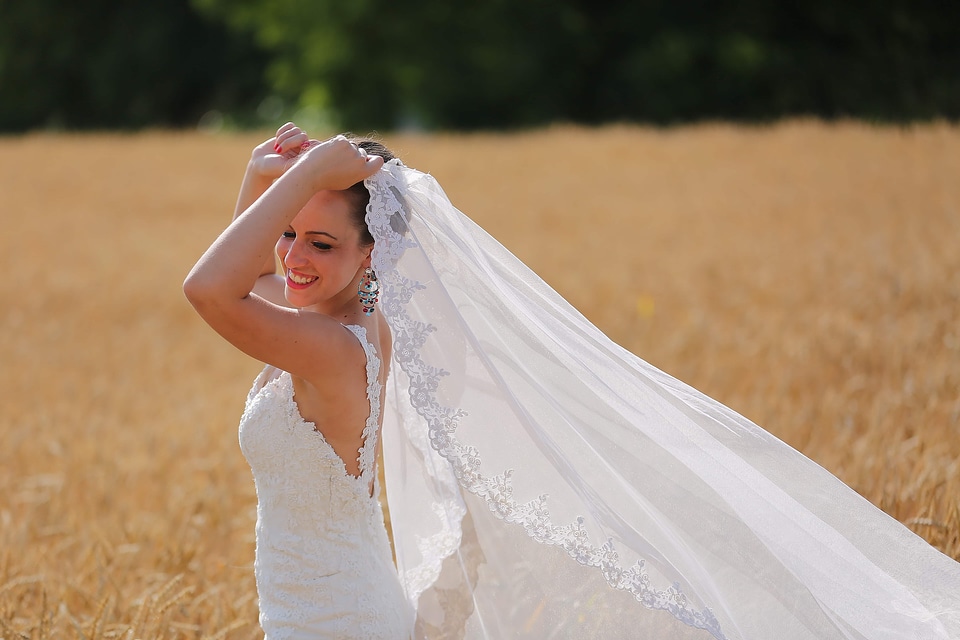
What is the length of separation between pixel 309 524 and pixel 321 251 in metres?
0.59

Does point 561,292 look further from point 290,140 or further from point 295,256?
point 295,256

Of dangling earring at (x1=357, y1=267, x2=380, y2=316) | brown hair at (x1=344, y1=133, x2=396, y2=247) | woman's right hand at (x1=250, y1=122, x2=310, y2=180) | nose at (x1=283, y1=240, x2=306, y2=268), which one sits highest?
woman's right hand at (x1=250, y1=122, x2=310, y2=180)

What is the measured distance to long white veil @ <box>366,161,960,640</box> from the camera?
217 centimetres

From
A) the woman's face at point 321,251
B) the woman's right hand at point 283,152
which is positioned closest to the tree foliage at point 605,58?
the woman's right hand at point 283,152

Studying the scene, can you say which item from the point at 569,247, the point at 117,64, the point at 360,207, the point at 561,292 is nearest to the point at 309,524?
the point at 360,207

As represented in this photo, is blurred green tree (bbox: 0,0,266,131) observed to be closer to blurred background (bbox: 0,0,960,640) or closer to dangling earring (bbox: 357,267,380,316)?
blurred background (bbox: 0,0,960,640)

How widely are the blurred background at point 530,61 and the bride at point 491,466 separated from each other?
17.9m

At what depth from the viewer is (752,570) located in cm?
227

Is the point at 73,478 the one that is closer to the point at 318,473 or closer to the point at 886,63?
the point at 318,473

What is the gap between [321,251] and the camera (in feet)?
7.05

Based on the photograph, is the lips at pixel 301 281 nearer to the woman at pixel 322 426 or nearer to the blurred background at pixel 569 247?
the woman at pixel 322 426

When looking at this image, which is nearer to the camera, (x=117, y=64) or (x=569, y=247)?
(x=569, y=247)

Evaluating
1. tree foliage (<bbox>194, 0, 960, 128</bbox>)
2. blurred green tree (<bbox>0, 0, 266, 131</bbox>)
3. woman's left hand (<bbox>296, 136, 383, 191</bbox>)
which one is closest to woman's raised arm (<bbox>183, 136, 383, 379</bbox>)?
woman's left hand (<bbox>296, 136, 383, 191</bbox>)

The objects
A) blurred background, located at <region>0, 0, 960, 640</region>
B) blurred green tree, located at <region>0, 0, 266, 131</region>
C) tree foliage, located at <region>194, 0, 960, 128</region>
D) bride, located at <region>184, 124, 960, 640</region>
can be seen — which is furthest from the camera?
blurred green tree, located at <region>0, 0, 266, 131</region>
